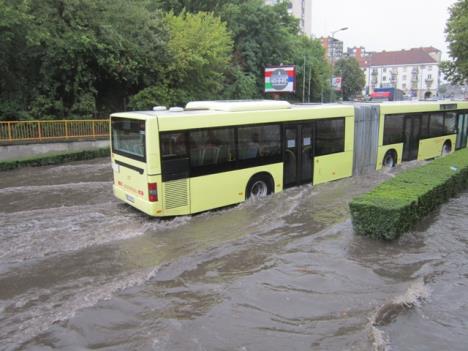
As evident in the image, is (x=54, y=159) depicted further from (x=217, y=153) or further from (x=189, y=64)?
(x=189, y=64)

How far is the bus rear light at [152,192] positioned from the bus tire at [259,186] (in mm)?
2597

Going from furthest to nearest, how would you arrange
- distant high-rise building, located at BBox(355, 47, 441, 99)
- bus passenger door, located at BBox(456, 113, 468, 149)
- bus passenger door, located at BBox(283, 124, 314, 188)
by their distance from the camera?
distant high-rise building, located at BBox(355, 47, 441, 99) < bus passenger door, located at BBox(456, 113, 468, 149) < bus passenger door, located at BBox(283, 124, 314, 188)

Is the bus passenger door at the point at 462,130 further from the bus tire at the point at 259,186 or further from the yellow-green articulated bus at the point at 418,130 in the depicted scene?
the bus tire at the point at 259,186

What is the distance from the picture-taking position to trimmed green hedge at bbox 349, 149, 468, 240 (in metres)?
7.69

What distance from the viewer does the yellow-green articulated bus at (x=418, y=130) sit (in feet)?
50.0

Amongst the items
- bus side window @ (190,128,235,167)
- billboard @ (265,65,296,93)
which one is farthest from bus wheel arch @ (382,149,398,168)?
billboard @ (265,65,296,93)

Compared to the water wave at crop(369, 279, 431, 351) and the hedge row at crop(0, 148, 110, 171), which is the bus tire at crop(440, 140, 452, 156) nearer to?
the water wave at crop(369, 279, 431, 351)

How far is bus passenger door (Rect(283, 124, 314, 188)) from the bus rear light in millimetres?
3955

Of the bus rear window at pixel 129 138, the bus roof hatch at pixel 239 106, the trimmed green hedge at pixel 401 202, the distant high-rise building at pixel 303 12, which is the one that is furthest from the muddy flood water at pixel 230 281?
the distant high-rise building at pixel 303 12

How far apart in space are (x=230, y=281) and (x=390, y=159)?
36.4 feet

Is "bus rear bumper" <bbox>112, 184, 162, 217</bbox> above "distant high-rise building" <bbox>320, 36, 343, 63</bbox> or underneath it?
underneath

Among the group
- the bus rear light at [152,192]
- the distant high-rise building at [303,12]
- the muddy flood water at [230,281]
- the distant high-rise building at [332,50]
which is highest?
the distant high-rise building at [303,12]

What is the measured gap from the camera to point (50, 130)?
776 inches

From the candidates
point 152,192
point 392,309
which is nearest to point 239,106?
point 152,192
